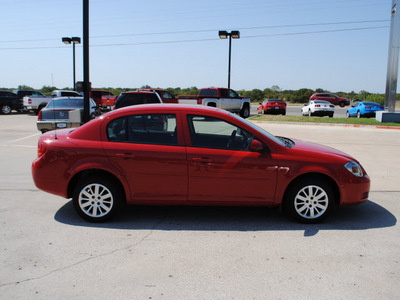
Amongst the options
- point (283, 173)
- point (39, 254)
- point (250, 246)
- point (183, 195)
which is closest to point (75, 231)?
point (39, 254)

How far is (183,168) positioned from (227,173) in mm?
588

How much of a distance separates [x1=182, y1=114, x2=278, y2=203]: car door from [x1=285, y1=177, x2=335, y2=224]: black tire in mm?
301

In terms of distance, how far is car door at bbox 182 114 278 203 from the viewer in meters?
4.73

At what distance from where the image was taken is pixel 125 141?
4.87 metres

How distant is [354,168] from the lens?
4977 mm

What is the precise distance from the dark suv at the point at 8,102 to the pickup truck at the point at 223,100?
48.2 ft

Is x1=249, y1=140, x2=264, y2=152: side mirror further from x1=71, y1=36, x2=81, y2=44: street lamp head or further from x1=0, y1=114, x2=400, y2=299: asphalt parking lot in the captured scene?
x1=71, y1=36, x2=81, y2=44: street lamp head

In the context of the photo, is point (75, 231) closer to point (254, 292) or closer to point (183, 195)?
point (183, 195)

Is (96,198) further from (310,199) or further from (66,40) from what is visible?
(66,40)

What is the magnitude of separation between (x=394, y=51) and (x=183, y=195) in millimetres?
19657

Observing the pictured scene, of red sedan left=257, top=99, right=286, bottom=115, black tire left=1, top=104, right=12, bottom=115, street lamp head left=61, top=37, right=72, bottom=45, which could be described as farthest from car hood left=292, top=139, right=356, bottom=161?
street lamp head left=61, top=37, right=72, bottom=45

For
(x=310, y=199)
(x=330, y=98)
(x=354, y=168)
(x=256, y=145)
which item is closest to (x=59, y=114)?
(x=256, y=145)

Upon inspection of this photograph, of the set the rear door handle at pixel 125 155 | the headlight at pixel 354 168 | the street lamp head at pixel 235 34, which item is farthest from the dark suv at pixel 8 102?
the headlight at pixel 354 168

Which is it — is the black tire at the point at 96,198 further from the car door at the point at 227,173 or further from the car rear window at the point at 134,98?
the car rear window at the point at 134,98
